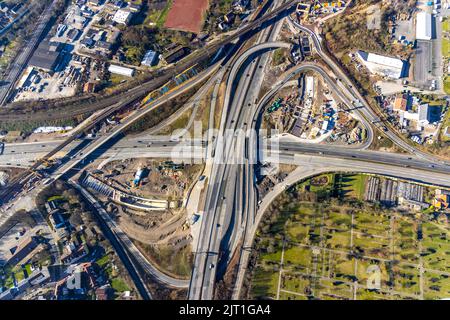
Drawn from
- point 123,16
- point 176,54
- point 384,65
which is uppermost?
point 123,16

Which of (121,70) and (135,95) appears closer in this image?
(135,95)

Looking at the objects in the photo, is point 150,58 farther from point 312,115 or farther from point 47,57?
point 312,115

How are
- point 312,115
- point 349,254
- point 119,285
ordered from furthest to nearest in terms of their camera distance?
1. point 312,115
2. point 119,285
3. point 349,254

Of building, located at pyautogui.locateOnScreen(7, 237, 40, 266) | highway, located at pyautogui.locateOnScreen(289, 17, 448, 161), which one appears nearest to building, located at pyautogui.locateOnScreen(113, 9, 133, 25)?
highway, located at pyautogui.locateOnScreen(289, 17, 448, 161)

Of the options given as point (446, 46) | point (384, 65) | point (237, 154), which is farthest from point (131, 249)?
point (446, 46)

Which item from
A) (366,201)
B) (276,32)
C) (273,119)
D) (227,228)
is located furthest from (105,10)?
(366,201)
